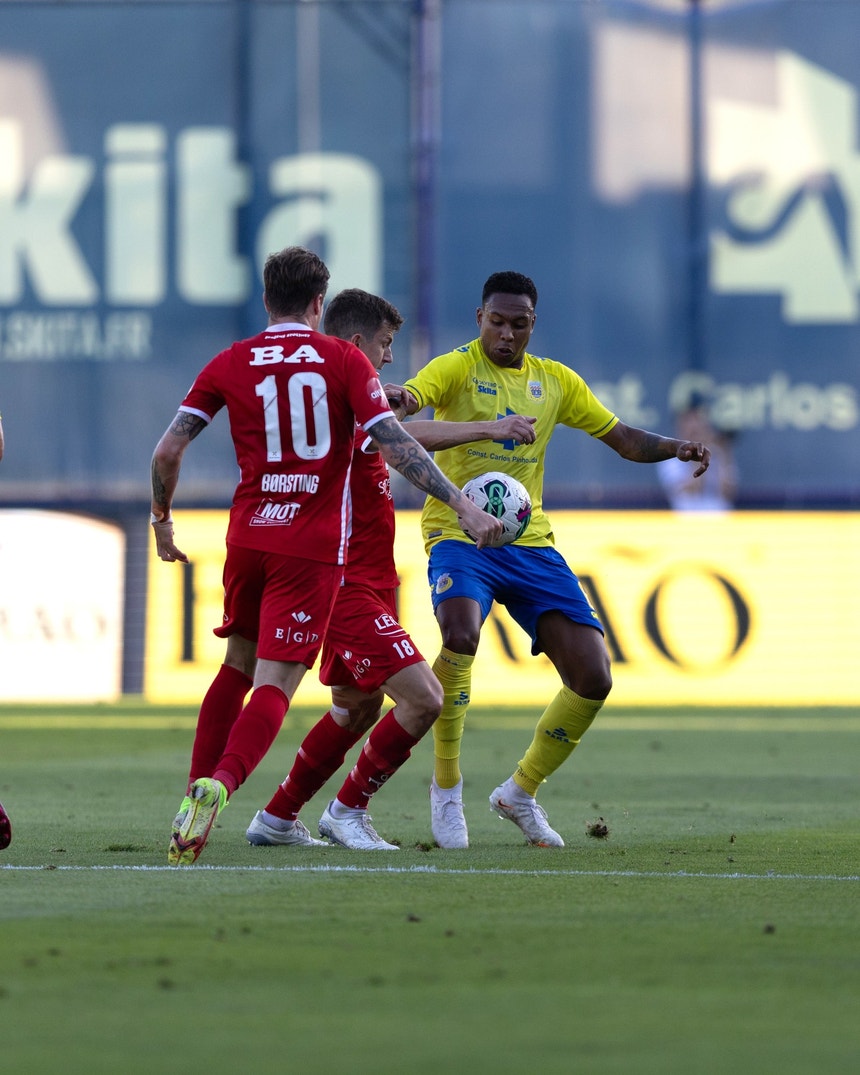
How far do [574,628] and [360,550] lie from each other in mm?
945

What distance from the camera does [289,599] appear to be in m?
6.56

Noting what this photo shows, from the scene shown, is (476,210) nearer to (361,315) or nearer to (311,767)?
(361,315)

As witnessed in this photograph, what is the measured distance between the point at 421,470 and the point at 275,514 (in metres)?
0.51

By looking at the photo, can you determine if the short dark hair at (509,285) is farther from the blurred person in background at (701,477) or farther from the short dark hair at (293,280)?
the blurred person in background at (701,477)

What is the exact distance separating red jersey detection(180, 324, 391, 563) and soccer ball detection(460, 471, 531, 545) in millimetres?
796

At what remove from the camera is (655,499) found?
2031cm

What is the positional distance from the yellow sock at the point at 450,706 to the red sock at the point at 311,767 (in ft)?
1.30

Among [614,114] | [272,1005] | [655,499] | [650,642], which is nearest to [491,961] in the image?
[272,1005]

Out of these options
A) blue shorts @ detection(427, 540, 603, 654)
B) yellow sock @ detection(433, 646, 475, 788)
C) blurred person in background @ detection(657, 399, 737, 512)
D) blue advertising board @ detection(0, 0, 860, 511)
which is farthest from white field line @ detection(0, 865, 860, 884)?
blue advertising board @ detection(0, 0, 860, 511)

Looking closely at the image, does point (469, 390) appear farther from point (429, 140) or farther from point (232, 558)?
point (429, 140)

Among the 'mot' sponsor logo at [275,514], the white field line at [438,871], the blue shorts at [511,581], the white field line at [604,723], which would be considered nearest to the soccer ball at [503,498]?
the blue shorts at [511,581]

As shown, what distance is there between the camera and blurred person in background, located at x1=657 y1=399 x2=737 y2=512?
19.2 m

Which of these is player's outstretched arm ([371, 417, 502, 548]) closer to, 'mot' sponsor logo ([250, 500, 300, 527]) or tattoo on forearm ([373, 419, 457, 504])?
tattoo on forearm ([373, 419, 457, 504])

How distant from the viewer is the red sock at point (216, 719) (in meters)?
6.98
